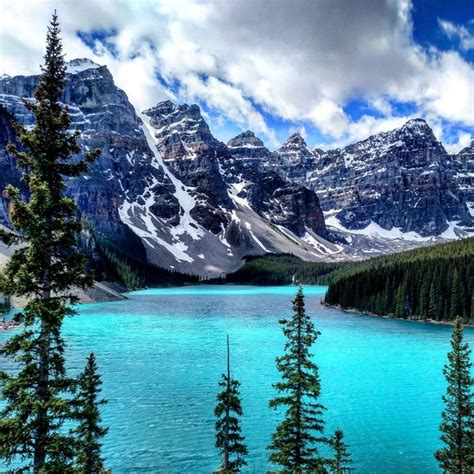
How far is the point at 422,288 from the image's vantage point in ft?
304

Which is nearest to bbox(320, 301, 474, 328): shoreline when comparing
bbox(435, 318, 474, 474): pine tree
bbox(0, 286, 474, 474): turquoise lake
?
bbox(0, 286, 474, 474): turquoise lake

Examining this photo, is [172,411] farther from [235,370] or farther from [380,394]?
[380,394]

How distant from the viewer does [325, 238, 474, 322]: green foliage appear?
8781 centimetres

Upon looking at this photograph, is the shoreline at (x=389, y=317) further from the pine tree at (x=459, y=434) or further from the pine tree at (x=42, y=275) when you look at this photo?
the pine tree at (x=42, y=275)

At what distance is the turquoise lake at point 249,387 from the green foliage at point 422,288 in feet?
42.0

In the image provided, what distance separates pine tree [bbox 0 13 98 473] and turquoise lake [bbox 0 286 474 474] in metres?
12.0

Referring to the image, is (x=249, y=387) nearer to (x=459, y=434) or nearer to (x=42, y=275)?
(x=459, y=434)

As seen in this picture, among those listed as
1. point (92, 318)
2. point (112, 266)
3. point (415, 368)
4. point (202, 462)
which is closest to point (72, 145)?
point (202, 462)

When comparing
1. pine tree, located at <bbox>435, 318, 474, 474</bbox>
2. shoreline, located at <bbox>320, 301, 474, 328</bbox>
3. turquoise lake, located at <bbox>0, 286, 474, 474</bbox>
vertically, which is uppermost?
pine tree, located at <bbox>435, 318, 474, 474</bbox>

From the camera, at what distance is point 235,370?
144 ft

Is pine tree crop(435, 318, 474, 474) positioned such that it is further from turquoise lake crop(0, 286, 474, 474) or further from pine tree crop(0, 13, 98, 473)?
pine tree crop(0, 13, 98, 473)

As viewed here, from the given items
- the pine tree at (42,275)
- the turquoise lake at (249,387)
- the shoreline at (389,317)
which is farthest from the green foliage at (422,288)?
the pine tree at (42,275)

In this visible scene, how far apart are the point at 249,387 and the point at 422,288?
67997 mm

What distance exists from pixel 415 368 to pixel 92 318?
62.5m
